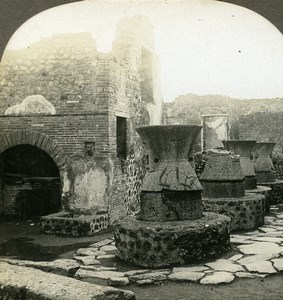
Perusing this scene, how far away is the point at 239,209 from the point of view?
23.6 feet

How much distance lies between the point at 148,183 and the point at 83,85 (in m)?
3.58

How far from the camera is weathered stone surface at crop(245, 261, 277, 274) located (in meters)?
5.01

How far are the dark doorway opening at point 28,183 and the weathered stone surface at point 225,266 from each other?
Result: 5.24 meters

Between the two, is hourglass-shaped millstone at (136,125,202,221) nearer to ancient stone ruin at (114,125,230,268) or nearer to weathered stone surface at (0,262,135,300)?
ancient stone ruin at (114,125,230,268)

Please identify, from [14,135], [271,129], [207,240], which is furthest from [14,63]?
[271,129]

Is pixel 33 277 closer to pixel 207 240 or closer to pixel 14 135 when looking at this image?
pixel 207 240

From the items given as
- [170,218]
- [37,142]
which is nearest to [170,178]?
[170,218]

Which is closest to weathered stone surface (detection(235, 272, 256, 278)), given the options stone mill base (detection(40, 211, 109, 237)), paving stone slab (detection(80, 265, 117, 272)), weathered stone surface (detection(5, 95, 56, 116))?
paving stone slab (detection(80, 265, 117, 272))

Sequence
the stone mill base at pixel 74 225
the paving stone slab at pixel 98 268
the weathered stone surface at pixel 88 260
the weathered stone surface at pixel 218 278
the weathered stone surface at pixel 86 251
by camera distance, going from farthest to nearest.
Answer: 1. the stone mill base at pixel 74 225
2. the weathered stone surface at pixel 86 251
3. the weathered stone surface at pixel 88 260
4. the paving stone slab at pixel 98 268
5. the weathered stone surface at pixel 218 278

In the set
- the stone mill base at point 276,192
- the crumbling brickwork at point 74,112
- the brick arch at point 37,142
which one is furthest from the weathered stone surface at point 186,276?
the stone mill base at point 276,192

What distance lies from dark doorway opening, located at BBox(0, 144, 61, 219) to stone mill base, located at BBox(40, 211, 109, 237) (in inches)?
71.8

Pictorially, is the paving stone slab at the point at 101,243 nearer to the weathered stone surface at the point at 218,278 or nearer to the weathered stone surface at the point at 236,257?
the weathered stone surface at the point at 236,257

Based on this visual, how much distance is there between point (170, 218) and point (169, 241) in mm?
439

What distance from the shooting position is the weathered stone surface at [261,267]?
501 cm
